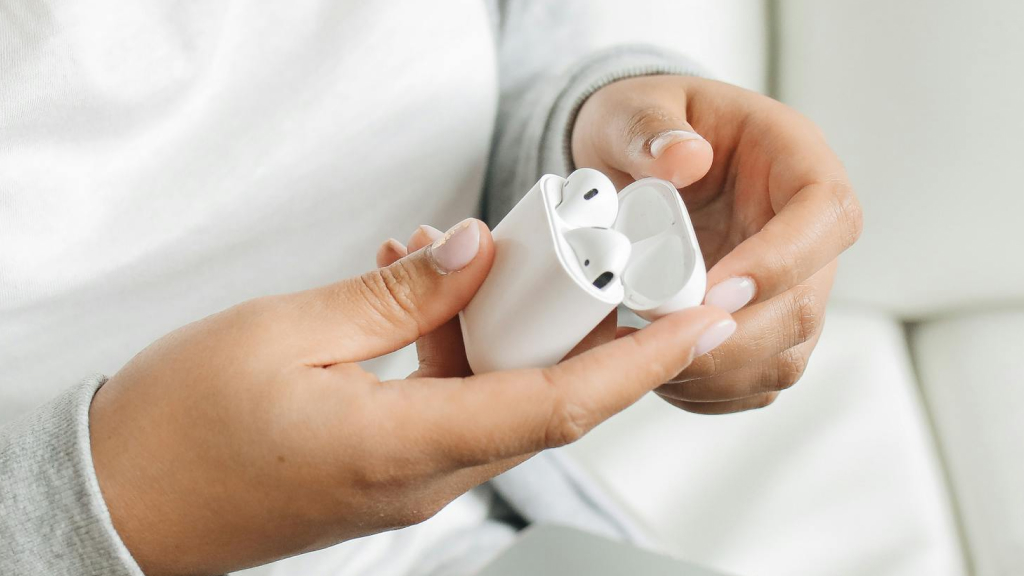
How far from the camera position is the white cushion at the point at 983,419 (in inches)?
22.0

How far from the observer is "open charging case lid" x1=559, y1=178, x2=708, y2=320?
31cm

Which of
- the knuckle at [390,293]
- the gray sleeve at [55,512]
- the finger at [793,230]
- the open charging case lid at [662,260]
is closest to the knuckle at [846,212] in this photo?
the finger at [793,230]

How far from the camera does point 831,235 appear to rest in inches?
15.3

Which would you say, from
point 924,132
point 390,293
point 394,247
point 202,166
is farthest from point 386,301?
point 924,132

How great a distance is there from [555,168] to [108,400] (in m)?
0.34

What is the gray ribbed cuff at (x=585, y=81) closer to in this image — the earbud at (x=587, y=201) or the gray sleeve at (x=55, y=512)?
the earbud at (x=587, y=201)

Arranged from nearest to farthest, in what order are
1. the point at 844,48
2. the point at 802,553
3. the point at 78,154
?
the point at 78,154 < the point at 802,553 < the point at 844,48

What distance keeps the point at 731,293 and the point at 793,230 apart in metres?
0.05

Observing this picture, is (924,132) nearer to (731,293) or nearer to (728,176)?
(728,176)

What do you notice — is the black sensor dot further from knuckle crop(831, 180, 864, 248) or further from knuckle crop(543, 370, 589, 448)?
knuckle crop(831, 180, 864, 248)

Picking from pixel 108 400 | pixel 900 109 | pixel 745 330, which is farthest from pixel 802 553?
pixel 108 400

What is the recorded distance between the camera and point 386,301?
1.04ft

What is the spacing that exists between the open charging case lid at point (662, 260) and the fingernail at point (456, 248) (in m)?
0.04

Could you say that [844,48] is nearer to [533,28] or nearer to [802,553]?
[533,28]
